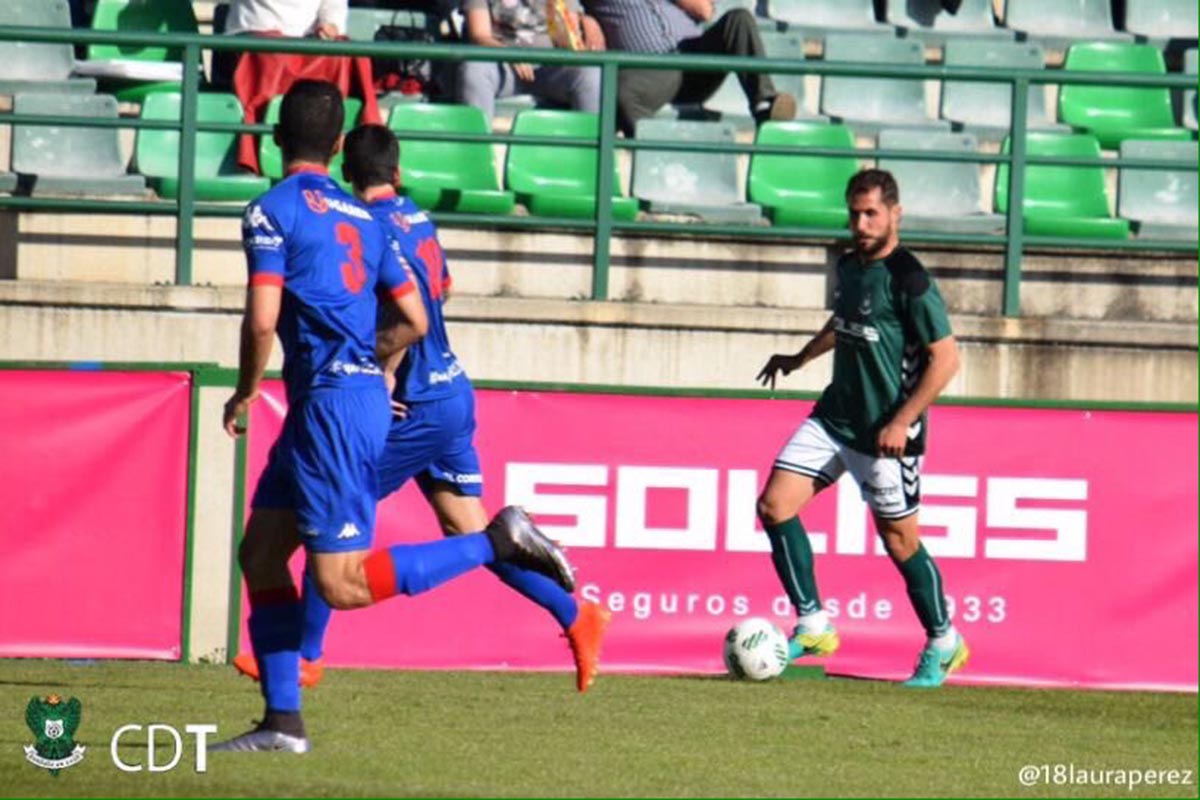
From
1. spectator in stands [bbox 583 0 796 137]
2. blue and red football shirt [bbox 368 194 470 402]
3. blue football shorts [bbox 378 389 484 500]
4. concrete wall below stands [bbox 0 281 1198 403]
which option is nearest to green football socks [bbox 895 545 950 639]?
concrete wall below stands [bbox 0 281 1198 403]

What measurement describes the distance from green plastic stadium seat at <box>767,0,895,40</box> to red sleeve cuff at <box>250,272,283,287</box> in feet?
29.0

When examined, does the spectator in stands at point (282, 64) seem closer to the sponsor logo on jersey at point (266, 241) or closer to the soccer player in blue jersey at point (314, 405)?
the soccer player in blue jersey at point (314, 405)

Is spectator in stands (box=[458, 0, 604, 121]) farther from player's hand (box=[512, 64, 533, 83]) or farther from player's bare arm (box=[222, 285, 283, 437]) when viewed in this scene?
player's bare arm (box=[222, 285, 283, 437])

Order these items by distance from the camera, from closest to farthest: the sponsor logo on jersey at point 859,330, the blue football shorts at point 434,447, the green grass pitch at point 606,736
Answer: the green grass pitch at point 606,736 → the blue football shorts at point 434,447 → the sponsor logo on jersey at point 859,330

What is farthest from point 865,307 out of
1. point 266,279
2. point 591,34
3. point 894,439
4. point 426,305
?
point 591,34

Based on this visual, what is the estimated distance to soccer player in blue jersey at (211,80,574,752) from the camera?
7.74 metres

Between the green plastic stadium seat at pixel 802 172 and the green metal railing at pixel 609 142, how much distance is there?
3.38 ft

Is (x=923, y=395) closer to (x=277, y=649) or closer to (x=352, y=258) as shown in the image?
(x=352, y=258)

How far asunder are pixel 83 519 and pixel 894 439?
3486 mm

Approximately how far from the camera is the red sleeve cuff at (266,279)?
762 centimetres

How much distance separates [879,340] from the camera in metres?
10.5

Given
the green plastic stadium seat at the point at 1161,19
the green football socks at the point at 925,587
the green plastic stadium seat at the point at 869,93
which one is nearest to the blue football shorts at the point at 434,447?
the green football socks at the point at 925,587

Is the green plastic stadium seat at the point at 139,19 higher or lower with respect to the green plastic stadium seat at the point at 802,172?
higher

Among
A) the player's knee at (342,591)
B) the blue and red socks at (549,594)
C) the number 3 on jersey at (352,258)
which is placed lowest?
the blue and red socks at (549,594)
